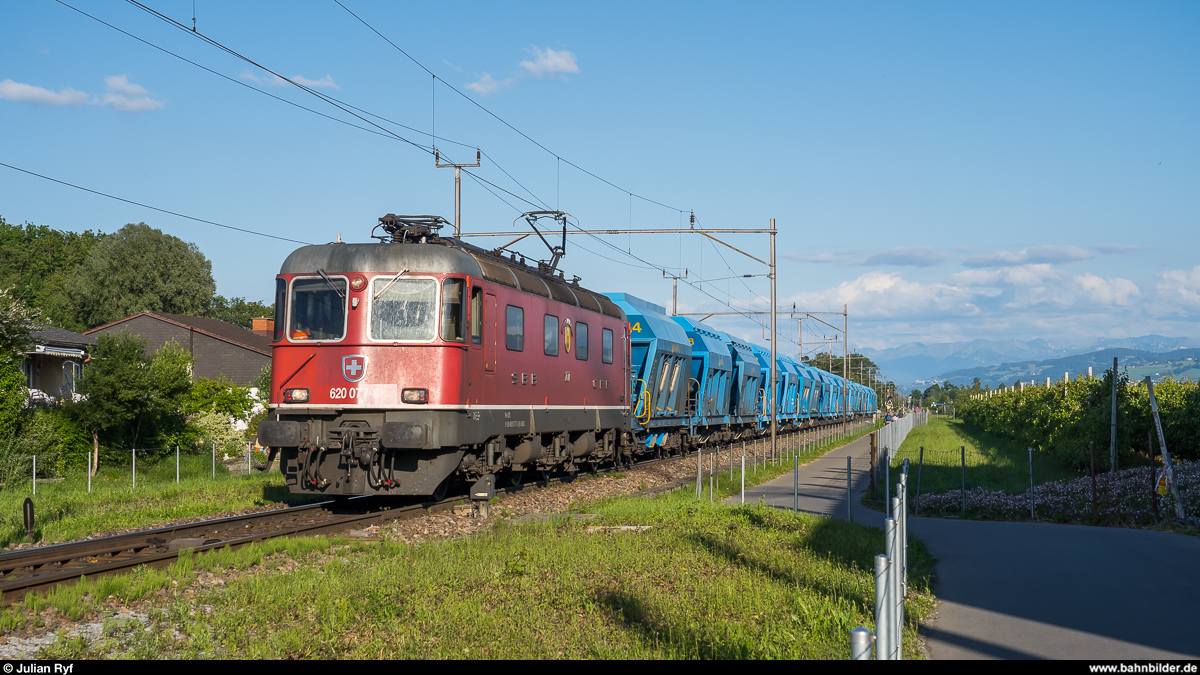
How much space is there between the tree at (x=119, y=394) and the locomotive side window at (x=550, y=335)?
45.5ft

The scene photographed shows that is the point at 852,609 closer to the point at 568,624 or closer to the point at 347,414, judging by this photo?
the point at 568,624

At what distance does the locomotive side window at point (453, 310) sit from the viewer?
1338 centimetres

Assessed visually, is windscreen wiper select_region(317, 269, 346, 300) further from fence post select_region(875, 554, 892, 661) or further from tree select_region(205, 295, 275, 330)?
tree select_region(205, 295, 275, 330)

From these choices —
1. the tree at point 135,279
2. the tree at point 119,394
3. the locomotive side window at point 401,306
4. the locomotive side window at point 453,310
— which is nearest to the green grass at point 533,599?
the locomotive side window at point 453,310

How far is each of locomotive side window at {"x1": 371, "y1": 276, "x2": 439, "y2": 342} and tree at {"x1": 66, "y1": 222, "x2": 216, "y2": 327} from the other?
58946 mm

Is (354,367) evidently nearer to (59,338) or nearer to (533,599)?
(533,599)

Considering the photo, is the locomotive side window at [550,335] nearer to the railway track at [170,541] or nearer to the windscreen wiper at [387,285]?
the railway track at [170,541]

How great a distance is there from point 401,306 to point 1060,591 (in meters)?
9.06

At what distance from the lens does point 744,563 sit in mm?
10336

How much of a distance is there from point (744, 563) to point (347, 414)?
615 centimetres

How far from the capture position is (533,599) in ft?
27.9

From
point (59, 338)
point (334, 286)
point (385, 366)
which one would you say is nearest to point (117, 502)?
point (334, 286)

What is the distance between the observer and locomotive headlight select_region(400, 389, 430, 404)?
13078 millimetres
